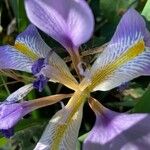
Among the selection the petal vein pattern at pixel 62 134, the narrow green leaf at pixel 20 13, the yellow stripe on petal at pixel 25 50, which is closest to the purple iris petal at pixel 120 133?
the petal vein pattern at pixel 62 134

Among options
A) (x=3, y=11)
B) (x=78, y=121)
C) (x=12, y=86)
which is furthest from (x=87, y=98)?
(x=3, y=11)

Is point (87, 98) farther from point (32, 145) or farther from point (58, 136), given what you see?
point (32, 145)

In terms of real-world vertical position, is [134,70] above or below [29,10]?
below

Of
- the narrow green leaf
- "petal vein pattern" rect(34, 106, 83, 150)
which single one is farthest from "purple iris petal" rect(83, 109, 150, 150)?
the narrow green leaf

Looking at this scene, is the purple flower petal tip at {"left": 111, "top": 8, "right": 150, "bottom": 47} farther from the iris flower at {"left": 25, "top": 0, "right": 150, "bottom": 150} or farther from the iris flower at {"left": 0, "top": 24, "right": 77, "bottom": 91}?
the iris flower at {"left": 0, "top": 24, "right": 77, "bottom": 91}

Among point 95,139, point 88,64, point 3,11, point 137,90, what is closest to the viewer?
point 95,139

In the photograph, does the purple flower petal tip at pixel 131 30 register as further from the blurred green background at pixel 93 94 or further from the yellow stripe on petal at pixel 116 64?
the blurred green background at pixel 93 94
